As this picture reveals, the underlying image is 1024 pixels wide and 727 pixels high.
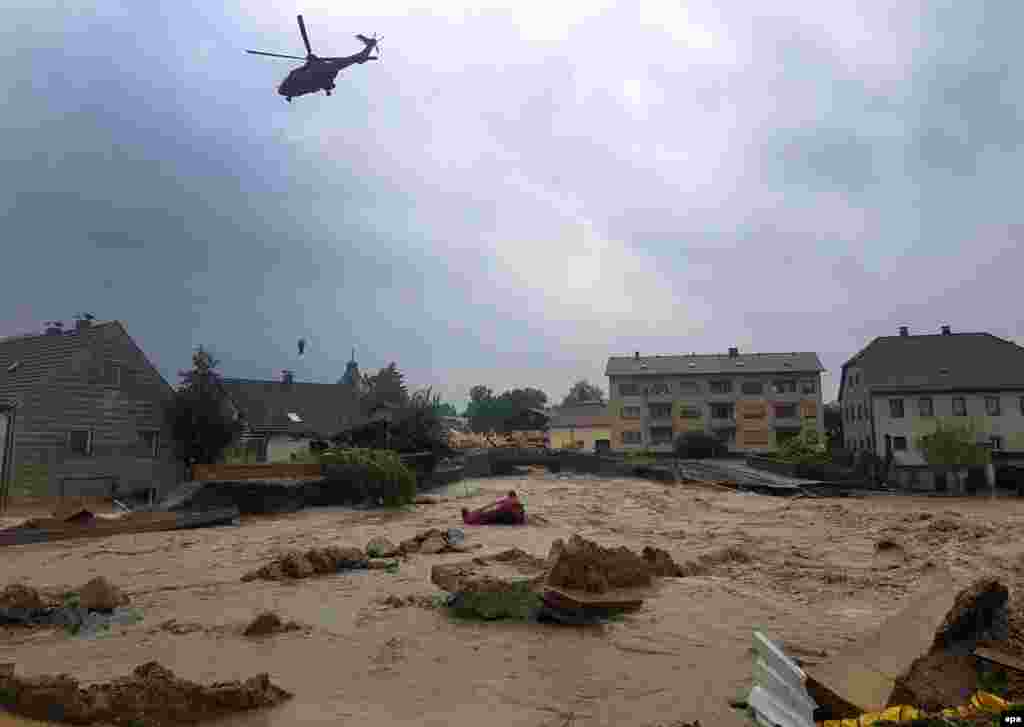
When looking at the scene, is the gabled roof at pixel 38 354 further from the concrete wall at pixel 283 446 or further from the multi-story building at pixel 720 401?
the multi-story building at pixel 720 401

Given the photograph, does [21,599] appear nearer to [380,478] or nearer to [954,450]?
[380,478]

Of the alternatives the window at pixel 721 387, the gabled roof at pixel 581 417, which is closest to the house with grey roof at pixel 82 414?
the gabled roof at pixel 581 417

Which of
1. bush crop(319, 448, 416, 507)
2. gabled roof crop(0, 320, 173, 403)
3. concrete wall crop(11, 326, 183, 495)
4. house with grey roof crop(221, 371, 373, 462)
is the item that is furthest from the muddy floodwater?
house with grey roof crop(221, 371, 373, 462)

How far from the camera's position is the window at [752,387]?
202ft

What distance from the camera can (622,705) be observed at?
5.54 m

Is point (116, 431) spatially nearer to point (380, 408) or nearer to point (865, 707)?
point (380, 408)

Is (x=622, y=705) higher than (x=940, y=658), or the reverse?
(x=940, y=658)

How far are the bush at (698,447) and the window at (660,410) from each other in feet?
26.9

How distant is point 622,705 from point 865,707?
210 cm

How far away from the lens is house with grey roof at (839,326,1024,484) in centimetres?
3962

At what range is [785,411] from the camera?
60.8 meters

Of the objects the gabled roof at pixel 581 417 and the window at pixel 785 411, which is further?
the gabled roof at pixel 581 417

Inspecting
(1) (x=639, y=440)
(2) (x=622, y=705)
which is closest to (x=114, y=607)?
(2) (x=622, y=705)

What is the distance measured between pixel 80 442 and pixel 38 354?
4.41 metres
